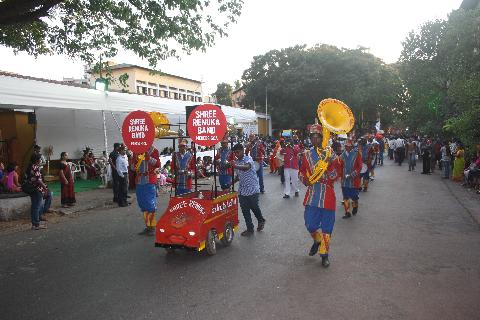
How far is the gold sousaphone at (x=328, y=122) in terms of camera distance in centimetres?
557

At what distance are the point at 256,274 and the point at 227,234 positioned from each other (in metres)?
1.54

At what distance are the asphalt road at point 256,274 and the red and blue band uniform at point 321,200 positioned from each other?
1.57ft

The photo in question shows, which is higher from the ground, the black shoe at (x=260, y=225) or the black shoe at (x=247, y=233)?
the black shoe at (x=260, y=225)

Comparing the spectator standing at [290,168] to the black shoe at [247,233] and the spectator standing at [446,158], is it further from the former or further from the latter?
the spectator standing at [446,158]

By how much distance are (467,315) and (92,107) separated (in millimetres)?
11871

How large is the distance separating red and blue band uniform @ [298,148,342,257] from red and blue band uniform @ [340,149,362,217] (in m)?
2.99

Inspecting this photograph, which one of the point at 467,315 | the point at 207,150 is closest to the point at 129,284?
the point at 467,315

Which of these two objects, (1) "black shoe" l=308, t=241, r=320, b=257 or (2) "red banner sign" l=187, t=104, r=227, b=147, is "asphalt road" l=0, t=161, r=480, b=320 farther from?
(2) "red banner sign" l=187, t=104, r=227, b=147

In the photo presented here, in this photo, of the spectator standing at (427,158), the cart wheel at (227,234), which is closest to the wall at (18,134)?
the cart wheel at (227,234)

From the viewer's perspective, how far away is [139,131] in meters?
6.47

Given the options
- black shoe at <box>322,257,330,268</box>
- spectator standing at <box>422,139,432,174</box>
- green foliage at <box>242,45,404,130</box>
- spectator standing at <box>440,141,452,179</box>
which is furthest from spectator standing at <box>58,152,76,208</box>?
green foliage at <box>242,45,404,130</box>

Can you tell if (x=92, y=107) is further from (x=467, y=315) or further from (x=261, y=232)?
(x=467, y=315)

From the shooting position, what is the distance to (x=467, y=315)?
13.3ft

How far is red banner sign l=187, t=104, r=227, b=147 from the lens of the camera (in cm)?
599
